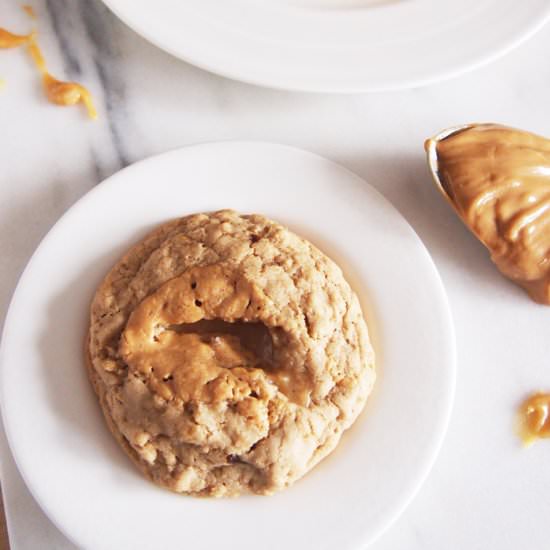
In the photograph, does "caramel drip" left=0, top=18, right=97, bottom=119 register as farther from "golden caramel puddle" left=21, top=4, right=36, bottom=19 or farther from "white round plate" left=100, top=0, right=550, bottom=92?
"white round plate" left=100, top=0, right=550, bottom=92

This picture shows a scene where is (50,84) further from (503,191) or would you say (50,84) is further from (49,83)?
(503,191)

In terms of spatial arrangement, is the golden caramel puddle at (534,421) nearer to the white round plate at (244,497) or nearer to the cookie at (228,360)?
the white round plate at (244,497)

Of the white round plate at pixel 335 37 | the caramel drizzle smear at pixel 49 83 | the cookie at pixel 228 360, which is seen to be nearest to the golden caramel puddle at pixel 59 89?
the caramel drizzle smear at pixel 49 83

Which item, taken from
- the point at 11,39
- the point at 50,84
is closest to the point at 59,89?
the point at 50,84

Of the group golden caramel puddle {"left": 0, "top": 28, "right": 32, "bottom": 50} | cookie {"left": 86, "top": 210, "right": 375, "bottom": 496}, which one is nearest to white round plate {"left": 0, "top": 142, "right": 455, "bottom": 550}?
cookie {"left": 86, "top": 210, "right": 375, "bottom": 496}

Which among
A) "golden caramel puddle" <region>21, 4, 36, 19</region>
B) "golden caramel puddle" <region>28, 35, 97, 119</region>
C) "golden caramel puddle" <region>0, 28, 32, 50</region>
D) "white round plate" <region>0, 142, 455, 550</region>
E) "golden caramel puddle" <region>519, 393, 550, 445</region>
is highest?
"golden caramel puddle" <region>21, 4, 36, 19</region>
